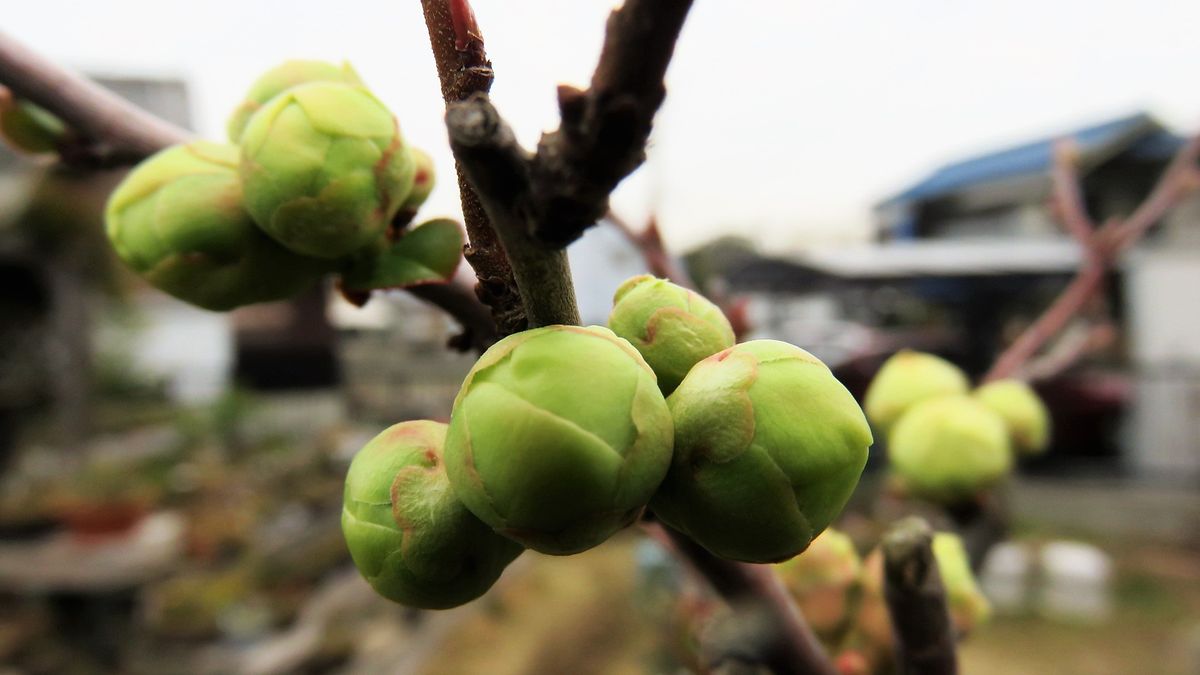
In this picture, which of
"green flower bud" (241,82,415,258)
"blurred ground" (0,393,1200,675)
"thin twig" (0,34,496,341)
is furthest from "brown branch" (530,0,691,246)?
"blurred ground" (0,393,1200,675)

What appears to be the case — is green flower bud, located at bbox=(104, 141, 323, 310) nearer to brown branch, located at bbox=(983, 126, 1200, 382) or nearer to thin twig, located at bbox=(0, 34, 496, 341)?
thin twig, located at bbox=(0, 34, 496, 341)

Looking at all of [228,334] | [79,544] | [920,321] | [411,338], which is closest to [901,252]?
[920,321]

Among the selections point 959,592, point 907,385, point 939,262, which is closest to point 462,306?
point 959,592

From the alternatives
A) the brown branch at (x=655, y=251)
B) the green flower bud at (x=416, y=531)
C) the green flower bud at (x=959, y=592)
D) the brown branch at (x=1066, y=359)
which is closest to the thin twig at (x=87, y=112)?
the green flower bud at (x=416, y=531)

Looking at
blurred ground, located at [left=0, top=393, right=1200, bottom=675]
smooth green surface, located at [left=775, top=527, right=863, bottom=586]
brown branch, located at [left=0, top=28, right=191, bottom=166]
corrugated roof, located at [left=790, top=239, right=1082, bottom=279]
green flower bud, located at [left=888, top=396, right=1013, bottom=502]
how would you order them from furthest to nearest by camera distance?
corrugated roof, located at [left=790, top=239, right=1082, bottom=279]
blurred ground, located at [left=0, top=393, right=1200, bottom=675]
green flower bud, located at [left=888, top=396, right=1013, bottom=502]
smooth green surface, located at [left=775, top=527, right=863, bottom=586]
brown branch, located at [left=0, top=28, right=191, bottom=166]

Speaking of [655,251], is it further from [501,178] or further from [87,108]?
[501,178]

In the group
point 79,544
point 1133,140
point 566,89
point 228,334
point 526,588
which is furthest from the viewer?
point 228,334

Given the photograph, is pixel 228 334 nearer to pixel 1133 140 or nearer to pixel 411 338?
pixel 411 338
